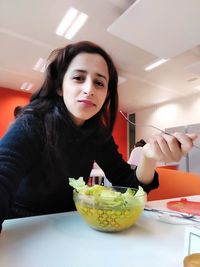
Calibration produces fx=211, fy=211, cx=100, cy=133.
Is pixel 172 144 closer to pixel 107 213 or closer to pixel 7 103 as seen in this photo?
pixel 107 213

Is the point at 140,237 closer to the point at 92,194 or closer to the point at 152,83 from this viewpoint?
the point at 92,194

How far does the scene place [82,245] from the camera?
375mm

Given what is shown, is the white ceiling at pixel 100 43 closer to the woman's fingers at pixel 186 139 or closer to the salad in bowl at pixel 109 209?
the woman's fingers at pixel 186 139

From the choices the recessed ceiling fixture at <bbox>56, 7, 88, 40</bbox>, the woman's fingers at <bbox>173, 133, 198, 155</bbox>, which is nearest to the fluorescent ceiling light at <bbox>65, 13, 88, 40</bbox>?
the recessed ceiling fixture at <bbox>56, 7, 88, 40</bbox>

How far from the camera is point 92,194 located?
0.45 metres

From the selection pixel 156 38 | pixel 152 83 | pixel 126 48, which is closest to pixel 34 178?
pixel 156 38

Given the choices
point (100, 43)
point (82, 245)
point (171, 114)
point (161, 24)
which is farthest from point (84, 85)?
point (171, 114)

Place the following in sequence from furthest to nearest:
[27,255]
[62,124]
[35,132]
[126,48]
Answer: [126,48] < [62,124] < [35,132] < [27,255]

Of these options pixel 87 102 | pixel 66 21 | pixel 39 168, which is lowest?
pixel 39 168

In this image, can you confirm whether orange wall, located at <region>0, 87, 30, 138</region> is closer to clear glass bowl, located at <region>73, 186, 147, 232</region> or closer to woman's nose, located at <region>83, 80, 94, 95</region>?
woman's nose, located at <region>83, 80, 94, 95</region>

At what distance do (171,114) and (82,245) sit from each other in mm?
5224

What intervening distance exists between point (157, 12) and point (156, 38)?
452 millimetres

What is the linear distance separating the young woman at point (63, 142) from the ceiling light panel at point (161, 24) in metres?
1.28

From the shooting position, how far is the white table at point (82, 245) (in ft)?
1.05
